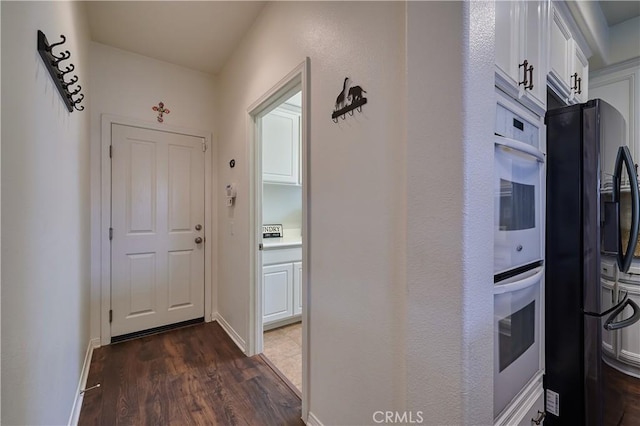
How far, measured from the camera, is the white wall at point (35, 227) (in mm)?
758

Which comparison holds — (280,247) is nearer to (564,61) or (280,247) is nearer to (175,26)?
(175,26)

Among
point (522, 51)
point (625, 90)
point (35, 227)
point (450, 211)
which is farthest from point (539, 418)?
point (625, 90)

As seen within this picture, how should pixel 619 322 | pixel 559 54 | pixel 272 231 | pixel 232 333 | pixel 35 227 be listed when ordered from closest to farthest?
pixel 35 227, pixel 619 322, pixel 559 54, pixel 232 333, pixel 272 231

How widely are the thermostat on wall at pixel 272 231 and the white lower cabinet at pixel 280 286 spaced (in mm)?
525

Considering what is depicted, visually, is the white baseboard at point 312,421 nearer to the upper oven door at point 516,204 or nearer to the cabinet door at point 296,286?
the upper oven door at point 516,204

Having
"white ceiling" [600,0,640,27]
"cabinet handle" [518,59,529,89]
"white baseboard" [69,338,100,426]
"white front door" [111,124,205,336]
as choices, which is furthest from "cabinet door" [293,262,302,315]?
"white ceiling" [600,0,640,27]

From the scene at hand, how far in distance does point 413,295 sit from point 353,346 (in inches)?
19.8

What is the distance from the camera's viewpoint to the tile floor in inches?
79.4

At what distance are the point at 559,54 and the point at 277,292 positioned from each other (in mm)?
2800

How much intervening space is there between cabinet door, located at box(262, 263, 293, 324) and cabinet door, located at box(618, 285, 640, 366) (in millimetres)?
2691

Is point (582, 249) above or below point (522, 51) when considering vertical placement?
below

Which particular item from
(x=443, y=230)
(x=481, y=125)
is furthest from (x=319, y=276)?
(x=481, y=125)

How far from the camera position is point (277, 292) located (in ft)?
8.79

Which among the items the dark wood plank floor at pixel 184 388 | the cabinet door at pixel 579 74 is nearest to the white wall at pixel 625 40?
the cabinet door at pixel 579 74
